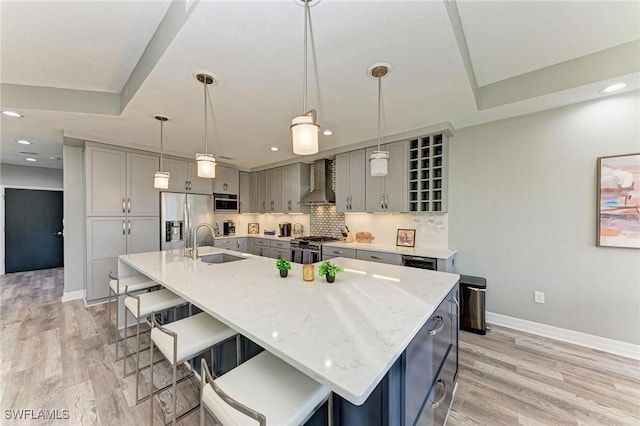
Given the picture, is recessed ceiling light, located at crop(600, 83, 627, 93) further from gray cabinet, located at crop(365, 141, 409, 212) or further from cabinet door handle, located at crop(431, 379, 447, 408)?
cabinet door handle, located at crop(431, 379, 447, 408)

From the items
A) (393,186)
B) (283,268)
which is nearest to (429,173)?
(393,186)

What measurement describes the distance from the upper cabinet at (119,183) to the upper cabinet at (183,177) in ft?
0.73

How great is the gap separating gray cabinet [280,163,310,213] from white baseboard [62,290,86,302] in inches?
138

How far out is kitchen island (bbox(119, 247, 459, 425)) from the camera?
2.80ft

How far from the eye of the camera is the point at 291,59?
71.4 inches

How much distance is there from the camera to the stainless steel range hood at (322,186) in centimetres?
455

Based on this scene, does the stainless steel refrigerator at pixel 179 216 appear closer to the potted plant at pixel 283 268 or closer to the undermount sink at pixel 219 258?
the undermount sink at pixel 219 258

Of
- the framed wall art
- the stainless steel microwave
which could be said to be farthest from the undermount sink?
the framed wall art

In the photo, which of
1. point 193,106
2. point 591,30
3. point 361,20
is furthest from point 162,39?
point 591,30

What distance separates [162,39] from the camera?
1.75 m

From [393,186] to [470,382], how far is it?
2.36 m

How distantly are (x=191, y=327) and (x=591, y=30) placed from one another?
11.6 feet

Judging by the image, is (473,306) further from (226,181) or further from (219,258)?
(226,181)

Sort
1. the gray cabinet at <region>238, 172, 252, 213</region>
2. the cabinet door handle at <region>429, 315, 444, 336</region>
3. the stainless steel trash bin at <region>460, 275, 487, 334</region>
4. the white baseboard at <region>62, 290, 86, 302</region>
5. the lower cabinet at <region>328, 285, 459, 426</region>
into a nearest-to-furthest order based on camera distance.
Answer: the lower cabinet at <region>328, 285, 459, 426</region> → the cabinet door handle at <region>429, 315, 444, 336</region> → the stainless steel trash bin at <region>460, 275, 487, 334</region> → the white baseboard at <region>62, 290, 86, 302</region> → the gray cabinet at <region>238, 172, 252, 213</region>
